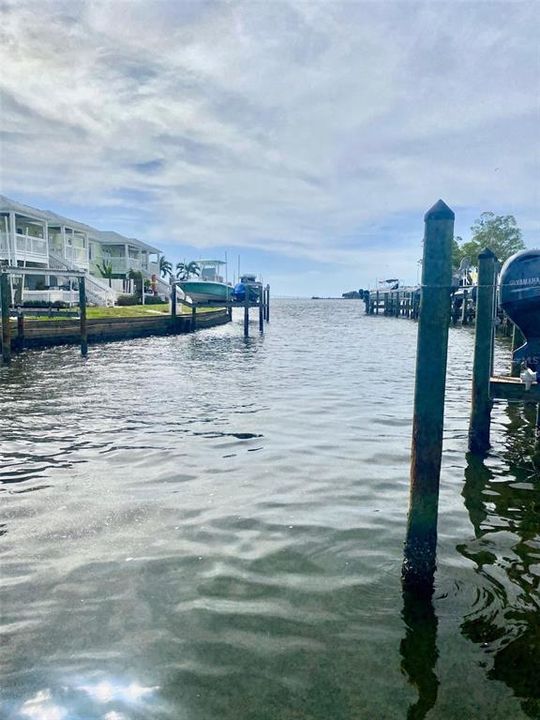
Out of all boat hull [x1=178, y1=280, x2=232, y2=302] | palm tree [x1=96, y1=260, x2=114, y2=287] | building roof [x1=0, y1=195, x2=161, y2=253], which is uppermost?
building roof [x1=0, y1=195, x2=161, y2=253]

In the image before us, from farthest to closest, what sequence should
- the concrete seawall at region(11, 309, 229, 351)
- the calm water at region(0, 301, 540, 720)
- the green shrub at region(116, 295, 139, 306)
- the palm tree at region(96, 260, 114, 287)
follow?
1. the palm tree at region(96, 260, 114, 287)
2. the green shrub at region(116, 295, 139, 306)
3. the concrete seawall at region(11, 309, 229, 351)
4. the calm water at region(0, 301, 540, 720)

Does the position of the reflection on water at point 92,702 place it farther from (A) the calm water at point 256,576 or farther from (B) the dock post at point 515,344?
(B) the dock post at point 515,344

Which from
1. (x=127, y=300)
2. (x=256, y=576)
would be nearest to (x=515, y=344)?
(x=256, y=576)

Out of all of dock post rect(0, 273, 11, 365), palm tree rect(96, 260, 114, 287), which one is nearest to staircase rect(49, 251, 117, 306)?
palm tree rect(96, 260, 114, 287)

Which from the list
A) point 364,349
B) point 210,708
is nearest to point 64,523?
point 210,708

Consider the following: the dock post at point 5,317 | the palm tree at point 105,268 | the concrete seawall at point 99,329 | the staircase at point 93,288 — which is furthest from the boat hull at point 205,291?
the dock post at point 5,317

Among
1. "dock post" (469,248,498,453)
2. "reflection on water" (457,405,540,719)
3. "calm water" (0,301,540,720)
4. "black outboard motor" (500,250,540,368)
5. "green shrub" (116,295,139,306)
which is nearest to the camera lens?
"calm water" (0,301,540,720)

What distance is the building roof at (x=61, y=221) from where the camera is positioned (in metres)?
37.8

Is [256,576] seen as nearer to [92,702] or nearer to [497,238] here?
[92,702]

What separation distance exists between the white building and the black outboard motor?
2186cm

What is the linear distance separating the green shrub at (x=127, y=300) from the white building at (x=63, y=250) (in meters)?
0.71

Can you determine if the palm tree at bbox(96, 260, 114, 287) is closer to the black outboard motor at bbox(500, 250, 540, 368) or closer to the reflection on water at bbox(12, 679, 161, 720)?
the black outboard motor at bbox(500, 250, 540, 368)

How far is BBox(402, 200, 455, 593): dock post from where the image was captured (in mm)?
3920

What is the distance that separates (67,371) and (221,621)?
14.1 meters
